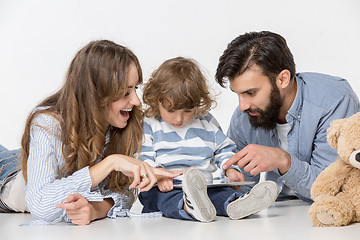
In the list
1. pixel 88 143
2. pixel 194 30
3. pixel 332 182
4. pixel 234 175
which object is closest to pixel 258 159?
pixel 234 175

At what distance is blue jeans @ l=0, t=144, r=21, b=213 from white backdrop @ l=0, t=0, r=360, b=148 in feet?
4.59

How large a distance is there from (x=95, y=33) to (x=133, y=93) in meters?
2.18

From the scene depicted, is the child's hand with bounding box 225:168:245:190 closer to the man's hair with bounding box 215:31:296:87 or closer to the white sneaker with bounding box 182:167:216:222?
the white sneaker with bounding box 182:167:216:222

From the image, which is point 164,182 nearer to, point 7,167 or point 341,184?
point 341,184

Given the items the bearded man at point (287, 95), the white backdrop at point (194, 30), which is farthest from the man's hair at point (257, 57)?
the white backdrop at point (194, 30)

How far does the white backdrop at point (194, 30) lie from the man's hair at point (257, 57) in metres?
1.58

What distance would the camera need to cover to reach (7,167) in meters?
3.27

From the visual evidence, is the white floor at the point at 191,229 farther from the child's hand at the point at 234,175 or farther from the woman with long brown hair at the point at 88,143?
the child's hand at the point at 234,175

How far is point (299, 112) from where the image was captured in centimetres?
294

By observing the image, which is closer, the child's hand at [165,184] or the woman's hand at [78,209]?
the woman's hand at [78,209]

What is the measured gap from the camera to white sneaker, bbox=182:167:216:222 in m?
2.27

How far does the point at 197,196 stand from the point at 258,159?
40 cm

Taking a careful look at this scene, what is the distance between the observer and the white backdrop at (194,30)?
4688mm

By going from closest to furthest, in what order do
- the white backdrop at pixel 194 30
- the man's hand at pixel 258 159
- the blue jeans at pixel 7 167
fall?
the man's hand at pixel 258 159 → the blue jeans at pixel 7 167 → the white backdrop at pixel 194 30
